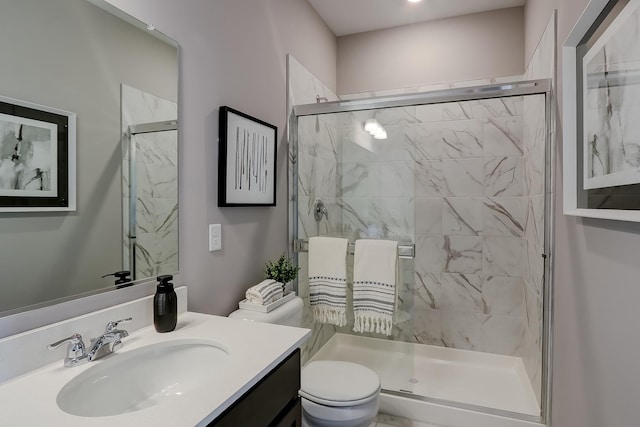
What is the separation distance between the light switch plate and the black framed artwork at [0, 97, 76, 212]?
606mm

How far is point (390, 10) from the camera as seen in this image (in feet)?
8.83

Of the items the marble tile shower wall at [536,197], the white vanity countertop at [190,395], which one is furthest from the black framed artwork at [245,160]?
the marble tile shower wall at [536,197]

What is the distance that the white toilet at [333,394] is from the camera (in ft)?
5.21

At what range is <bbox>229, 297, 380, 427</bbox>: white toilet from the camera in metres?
1.59

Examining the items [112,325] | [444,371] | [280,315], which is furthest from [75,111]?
[444,371]

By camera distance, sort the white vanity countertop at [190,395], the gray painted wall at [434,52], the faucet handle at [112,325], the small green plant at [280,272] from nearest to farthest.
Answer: the white vanity countertop at [190,395], the faucet handle at [112,325], the small green plant at [280,272], the gray painted wall at [434,52]

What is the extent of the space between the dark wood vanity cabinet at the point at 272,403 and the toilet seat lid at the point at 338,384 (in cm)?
50

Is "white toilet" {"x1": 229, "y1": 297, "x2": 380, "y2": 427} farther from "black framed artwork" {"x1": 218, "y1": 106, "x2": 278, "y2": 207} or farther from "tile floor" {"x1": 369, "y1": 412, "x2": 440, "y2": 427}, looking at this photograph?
"black framed artwork" {"x1": 218, "y1": 106, "x2": 278, "y2": 207}

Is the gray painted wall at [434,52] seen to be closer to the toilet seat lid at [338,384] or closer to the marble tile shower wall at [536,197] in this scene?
the marble tile shower wall at [536,197]

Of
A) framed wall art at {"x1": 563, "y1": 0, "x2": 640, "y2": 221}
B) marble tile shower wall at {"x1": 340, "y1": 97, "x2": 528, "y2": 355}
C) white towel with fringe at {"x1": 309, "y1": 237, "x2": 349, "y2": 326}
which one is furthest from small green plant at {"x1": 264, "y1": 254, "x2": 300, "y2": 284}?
framed wall art at {"x1": 563, "y1": 0, "x2": 640, "y2": 221}

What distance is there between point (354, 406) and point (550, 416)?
1089 millimetres

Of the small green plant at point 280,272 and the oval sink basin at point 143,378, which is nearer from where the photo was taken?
the oval sink basin at point 143,378

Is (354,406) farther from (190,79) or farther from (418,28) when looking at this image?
(418,28)

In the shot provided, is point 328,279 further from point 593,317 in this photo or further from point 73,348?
point 73,348
